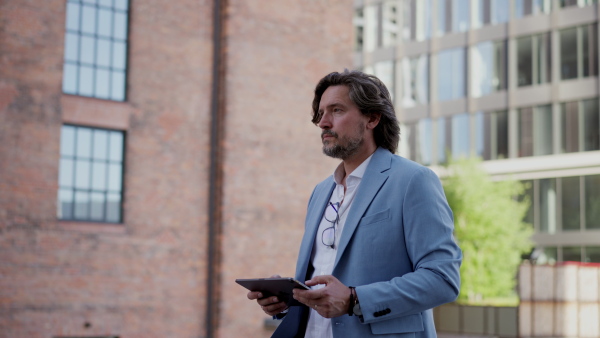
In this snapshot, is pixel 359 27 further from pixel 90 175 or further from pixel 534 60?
pixel 90 175

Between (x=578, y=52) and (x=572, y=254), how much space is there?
31.2 feet

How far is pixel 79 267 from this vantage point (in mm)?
16031

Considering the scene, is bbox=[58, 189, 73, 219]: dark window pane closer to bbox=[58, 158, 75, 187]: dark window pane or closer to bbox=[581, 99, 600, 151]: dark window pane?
bbox=[58, 158, 75, 187]: dark window pane

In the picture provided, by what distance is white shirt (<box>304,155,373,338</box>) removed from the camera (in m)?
3.43

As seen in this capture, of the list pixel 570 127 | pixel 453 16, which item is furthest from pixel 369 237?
pixel 453 16

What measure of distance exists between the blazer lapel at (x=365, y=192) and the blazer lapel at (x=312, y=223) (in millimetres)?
304

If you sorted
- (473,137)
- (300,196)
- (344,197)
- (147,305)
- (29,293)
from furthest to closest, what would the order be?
(473,137), (300,196), (147,305), (29,293), (344,197)

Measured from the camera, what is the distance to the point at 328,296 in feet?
9.75

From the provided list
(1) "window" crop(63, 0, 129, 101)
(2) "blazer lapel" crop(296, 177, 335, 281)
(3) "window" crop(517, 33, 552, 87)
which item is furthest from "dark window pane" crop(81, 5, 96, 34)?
(3) "window" crop(517, 33, 552, 87)

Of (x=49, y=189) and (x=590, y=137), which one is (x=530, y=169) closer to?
(x=590, y=137)

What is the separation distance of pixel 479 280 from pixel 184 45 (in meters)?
20.9

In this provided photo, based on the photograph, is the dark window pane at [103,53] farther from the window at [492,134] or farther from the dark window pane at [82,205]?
the window at [492,134]

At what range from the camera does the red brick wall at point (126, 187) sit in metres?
15.5

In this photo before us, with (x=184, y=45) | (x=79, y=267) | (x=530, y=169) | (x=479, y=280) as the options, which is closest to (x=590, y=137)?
(x=530, y=169)
